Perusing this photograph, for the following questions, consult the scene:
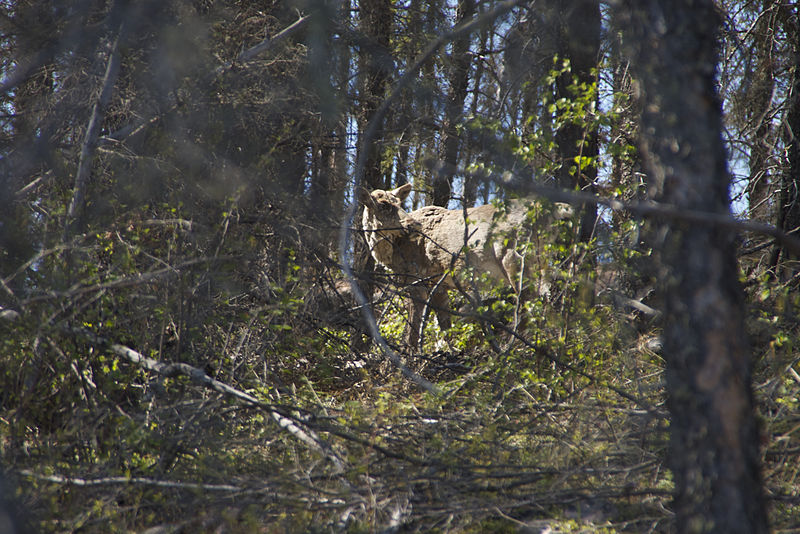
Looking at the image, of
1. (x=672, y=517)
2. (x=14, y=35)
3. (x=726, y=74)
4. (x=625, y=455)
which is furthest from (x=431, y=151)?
(x=672, y=517)

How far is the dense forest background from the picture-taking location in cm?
235

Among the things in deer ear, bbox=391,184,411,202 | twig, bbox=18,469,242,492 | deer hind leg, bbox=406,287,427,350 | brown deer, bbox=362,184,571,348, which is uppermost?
deer ear, bbox=391,184,411,202

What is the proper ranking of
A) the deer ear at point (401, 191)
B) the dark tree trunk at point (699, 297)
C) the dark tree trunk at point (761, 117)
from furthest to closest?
the deer ear at point (401, 191)
the dark tree trunk at point (761, 117)
the dark tree trunk at point (699, 297)

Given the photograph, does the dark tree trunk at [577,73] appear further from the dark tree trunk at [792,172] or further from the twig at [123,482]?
the twig at [123,482]

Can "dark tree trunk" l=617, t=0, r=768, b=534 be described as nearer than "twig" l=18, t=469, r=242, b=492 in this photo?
Yes

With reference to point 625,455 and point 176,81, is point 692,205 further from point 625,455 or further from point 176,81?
point 176,81

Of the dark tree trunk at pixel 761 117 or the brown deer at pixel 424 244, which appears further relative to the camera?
the brown deer at pixel 424 244

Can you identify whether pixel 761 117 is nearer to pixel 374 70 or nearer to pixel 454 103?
pixel 454 103

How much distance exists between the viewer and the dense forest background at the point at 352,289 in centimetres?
235

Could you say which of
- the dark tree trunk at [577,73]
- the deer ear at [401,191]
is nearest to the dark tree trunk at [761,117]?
the dark tree trunk at [577,73]

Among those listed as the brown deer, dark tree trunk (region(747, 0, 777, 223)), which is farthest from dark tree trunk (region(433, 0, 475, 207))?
dark tree trunk (region(747, 0, 777, 223))

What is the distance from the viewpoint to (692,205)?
2.29 m

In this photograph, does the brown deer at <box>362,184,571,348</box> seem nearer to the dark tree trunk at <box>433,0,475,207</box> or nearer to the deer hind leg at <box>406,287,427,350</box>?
the deer hind leg at <box>406,287,427,350</box>

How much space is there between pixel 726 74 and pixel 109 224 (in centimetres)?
537
